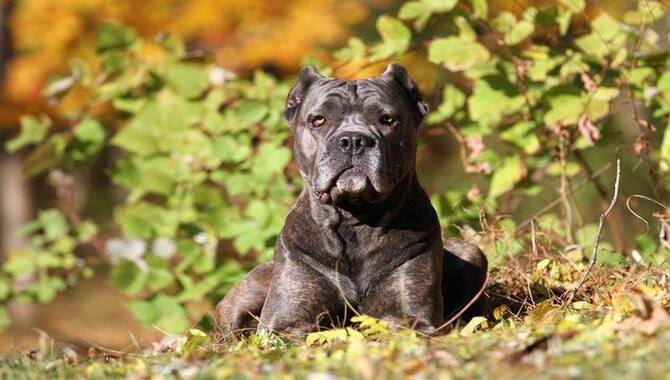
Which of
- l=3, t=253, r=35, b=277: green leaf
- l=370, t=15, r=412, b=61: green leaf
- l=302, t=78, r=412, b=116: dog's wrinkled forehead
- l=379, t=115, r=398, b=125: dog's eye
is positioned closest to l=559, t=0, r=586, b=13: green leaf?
l=370, t=15, r=412, b=61: green leaf

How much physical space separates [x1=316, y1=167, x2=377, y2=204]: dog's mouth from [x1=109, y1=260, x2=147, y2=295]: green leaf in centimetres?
392

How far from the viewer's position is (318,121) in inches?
242

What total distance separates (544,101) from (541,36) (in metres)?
0.49

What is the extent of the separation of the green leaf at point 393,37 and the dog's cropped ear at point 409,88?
2.48m

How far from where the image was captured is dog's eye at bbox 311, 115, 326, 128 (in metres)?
6.12

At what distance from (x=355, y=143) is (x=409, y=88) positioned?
0.73 metres

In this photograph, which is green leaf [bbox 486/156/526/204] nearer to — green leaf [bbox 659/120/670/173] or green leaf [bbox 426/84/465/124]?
green leaf [bbox 426/84/465/124]

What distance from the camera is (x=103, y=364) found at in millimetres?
4840

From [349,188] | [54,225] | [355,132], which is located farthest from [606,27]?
[54,225]

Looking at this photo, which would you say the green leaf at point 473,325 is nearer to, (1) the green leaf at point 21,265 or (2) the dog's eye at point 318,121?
(2) the dog's eye at point 318,121

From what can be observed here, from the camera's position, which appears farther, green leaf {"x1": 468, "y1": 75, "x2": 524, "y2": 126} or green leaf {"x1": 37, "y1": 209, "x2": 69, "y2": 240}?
green leaf {"x1": 37, "y1": 209, "x2": 69, "y2": 240}

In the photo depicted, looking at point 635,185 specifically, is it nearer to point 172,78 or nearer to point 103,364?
point 172,78

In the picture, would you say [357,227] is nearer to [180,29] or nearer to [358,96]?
[358,96]

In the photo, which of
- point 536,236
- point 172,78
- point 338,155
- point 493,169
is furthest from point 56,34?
point 338,155
